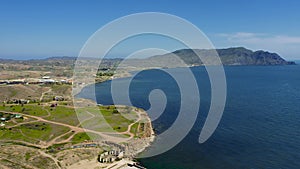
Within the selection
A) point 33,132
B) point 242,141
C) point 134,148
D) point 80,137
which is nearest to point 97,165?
point 134,148

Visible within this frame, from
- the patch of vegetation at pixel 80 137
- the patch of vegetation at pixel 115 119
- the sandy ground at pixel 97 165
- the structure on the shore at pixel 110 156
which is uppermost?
the patch of vegetation at pixel 115 119

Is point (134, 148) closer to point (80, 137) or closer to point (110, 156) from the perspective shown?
point (110, 156)

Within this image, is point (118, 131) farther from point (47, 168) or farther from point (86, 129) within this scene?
point (47, 168)

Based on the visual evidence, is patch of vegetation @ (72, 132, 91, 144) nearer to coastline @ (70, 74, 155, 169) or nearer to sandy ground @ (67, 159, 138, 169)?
coastline @ (70, 74, 155, 169)

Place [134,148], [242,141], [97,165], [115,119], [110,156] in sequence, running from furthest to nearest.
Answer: [115,119] → [242,141] → [134,148] → [110,156] → [97,165]

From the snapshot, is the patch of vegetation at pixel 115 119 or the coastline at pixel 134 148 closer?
the coastline at pixel 134 148

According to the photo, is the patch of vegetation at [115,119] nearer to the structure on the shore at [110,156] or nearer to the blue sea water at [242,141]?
the blue sea water at [242,141]

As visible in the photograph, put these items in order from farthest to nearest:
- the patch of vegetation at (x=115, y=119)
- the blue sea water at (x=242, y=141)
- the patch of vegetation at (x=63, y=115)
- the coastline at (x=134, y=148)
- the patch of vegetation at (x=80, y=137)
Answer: the patch of vegetation at (x=63, y=115) → the patch of vegetation at (x=115, y=119) → the patch of vegetation at (x=80, y=137) → the blue sea water at (x=242, y=141) → the coastline at (x=134, y=148)

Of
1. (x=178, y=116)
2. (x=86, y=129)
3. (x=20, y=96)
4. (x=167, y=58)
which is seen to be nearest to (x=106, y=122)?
(x=86, y=129)

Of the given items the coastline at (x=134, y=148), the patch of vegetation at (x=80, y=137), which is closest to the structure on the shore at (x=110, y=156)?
the coastline at (x=134, y=148)

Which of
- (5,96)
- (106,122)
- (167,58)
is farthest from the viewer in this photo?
(167,58)

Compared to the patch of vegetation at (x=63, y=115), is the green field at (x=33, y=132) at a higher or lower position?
lower
